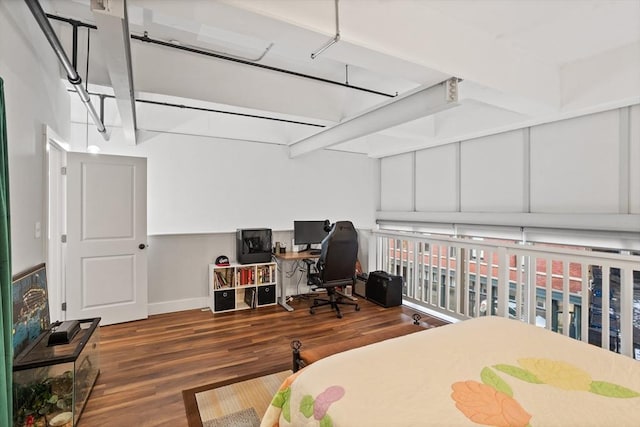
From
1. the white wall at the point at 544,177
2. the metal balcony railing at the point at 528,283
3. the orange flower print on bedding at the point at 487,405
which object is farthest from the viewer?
the white wall at the point at 544,177

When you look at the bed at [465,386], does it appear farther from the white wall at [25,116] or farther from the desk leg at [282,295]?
the desk leg at [282,295]

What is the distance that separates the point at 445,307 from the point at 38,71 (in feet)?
15.1

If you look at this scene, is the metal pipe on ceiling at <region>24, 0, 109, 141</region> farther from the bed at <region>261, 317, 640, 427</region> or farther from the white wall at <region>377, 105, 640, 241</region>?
the white wall at <region>377, 105, 640, 241</region>

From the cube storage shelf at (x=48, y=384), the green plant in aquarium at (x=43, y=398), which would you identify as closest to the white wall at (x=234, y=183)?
the cube storage shelf at (x=48, y=384)

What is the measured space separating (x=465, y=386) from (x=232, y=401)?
1.76m

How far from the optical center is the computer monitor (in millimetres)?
4742

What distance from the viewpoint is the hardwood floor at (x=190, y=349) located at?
2199 mm

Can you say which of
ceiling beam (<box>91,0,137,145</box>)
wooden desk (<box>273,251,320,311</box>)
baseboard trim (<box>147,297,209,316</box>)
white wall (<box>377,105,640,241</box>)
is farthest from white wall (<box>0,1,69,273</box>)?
white wall (<box>377,105,640,241</box>)

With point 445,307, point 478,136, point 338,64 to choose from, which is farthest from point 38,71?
point 478,136

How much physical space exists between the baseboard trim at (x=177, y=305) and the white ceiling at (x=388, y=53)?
242cm

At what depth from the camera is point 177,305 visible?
13.8ft

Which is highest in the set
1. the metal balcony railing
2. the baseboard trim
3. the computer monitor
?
the computer monitor

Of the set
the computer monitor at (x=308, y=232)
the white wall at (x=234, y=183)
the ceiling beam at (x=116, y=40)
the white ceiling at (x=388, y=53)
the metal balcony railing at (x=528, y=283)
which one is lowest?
the metal balcony railing at (x=528, y=283)

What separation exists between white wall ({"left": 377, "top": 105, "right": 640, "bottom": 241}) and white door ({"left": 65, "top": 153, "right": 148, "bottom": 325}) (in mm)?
4313
